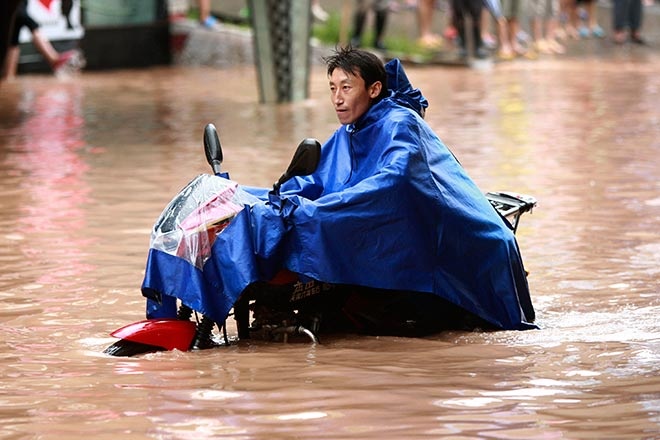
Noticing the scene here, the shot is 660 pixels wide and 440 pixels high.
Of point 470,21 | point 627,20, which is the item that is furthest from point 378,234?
point 627,20

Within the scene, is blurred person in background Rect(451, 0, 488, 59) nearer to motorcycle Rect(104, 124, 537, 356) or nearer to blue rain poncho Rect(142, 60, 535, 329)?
motorcycle Rect(104, 124, 537, 356)

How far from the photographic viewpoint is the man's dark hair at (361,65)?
226 inches

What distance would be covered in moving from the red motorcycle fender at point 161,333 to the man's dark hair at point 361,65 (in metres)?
1.15

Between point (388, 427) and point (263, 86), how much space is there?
1312 cm

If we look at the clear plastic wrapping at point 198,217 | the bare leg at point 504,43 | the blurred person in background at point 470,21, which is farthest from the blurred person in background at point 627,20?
the clear plastic wrapping at point 198,217

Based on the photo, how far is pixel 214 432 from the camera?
14.1 feet

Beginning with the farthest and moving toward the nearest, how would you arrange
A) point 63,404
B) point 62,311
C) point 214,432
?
point 62,311 < point 63,404 < point 214,432

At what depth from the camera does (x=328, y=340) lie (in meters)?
5.74

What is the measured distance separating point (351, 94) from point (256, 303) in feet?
2.91

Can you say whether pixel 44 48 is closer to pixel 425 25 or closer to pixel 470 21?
pixel 470 21

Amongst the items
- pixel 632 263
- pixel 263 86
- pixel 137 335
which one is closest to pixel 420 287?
pixel 137 335

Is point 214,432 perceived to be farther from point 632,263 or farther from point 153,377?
point 632,263

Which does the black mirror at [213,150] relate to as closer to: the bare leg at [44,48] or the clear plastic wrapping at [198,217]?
the clear plastic wrapping at [198,217]

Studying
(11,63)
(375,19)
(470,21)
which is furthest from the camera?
(375,19)
